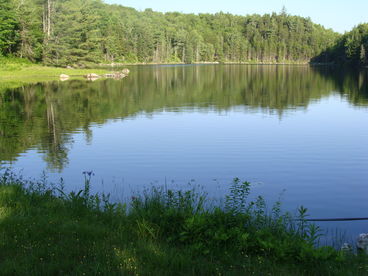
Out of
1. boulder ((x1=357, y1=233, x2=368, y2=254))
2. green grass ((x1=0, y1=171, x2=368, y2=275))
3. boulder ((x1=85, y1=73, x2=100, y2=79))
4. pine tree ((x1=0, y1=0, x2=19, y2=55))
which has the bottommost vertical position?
boulder ((x1=357, y1=233, x2=368, y2=254))

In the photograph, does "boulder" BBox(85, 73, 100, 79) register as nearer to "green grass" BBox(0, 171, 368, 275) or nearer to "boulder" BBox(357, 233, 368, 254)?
"green grass" BBox(0, 171, 368, 275)

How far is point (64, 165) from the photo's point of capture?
17453mm

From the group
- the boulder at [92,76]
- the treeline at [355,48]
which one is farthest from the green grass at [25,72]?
the treeline at [355,48]

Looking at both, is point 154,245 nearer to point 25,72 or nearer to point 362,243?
point 362,243

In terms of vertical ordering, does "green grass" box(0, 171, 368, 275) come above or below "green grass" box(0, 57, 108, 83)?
below

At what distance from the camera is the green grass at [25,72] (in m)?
65.9

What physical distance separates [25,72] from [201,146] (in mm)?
58626

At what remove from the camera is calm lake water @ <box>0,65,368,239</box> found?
14.9m

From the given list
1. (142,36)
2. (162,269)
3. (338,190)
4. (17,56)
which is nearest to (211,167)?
(338,190)

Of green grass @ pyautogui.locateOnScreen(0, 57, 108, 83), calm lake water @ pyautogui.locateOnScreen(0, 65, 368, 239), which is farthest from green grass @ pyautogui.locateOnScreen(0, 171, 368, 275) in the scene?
green grass @ pyautogui.locateOnScreen(0, 57, 108, 83)

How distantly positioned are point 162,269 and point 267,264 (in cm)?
173

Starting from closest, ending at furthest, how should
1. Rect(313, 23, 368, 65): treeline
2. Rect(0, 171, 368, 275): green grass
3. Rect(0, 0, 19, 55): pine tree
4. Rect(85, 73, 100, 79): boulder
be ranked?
1. Rect(0, 171, 368, 275): green grass
2. Rect(0, 0, 19, 55): pine tree
3. Rect(85, 73, 100, 79): boulder
4. Rect(313, 23, 368, 65): treeline

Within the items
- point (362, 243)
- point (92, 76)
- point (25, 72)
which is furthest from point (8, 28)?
point (362, 243)

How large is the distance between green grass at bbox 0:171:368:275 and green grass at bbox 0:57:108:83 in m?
59.2
